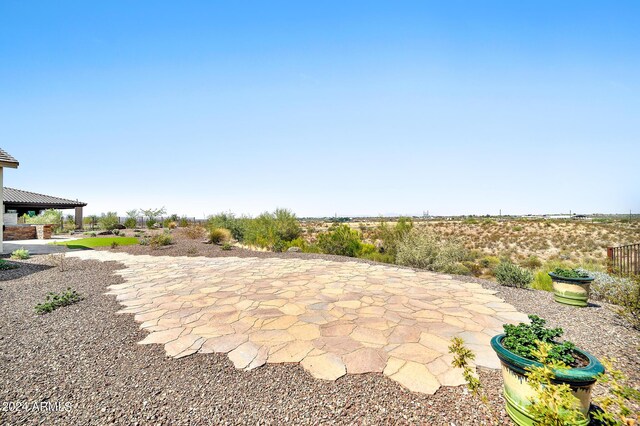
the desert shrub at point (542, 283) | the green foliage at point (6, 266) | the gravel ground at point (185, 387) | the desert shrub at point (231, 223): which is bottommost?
the desert shrub at point (542, 283)

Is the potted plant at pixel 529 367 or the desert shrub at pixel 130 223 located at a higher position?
the desert shrub at pixel 130 223

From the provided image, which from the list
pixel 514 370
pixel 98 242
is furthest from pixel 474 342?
pixel 98 242

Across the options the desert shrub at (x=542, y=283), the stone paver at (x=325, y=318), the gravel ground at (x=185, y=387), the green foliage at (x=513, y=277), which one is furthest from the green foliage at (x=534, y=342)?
the desert shrub at (x=542, y=283)

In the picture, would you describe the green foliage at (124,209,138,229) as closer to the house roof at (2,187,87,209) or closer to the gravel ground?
the house roof at (2,187,87,209)

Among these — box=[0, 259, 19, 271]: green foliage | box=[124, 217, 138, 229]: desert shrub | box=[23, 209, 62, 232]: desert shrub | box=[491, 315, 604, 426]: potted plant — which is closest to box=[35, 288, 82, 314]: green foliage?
box=[0, 259, 19, 271]: green foliage

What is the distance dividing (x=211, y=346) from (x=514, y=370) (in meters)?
2.72

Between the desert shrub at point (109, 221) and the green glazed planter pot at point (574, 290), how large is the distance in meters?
28.4

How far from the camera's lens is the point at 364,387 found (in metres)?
2.37

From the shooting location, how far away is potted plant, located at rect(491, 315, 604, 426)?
1.73 metres

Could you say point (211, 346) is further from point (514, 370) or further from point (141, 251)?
point (141, 251)

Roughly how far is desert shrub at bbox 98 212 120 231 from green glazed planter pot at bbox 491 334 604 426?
93.7 feet

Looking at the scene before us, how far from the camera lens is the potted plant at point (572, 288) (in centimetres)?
444

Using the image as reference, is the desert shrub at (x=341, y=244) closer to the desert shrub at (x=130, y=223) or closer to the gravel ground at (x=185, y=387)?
the gravel ground at (x=185, y=387)

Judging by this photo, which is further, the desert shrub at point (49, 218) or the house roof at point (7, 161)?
the desert shrub at point (49, 218)
